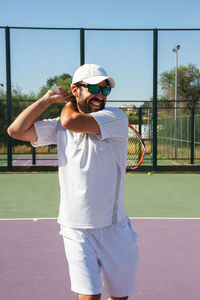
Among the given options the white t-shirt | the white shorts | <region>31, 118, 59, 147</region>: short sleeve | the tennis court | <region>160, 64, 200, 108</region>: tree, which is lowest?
the tennis court

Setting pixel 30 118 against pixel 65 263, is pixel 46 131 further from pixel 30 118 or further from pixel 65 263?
pixel 65 263

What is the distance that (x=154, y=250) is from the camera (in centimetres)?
432

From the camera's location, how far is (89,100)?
2.34m

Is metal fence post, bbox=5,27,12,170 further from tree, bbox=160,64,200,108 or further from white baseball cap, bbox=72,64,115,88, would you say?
tree, bbox=160,64,200,108

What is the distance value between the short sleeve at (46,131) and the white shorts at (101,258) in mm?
520

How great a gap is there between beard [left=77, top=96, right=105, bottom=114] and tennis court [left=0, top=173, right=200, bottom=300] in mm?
1578

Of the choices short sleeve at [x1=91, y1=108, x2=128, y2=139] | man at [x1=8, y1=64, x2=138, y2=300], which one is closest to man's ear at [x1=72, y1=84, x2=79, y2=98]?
man at [x1=8, y1=64, x2=138, y2=300]

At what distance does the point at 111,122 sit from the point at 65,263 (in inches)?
82.9

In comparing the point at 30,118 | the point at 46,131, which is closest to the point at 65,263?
the point at 46,131

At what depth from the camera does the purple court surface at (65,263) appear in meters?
3.27

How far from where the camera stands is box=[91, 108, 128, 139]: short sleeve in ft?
7.23

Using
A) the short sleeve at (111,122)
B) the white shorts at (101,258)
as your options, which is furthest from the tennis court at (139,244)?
the short sleeve at (111,122)

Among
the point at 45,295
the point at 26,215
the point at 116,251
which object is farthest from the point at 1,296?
the point at 26,215

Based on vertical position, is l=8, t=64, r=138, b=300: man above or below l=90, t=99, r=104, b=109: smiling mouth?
below
